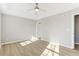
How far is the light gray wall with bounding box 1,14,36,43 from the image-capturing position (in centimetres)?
272

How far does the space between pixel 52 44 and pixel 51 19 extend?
1.07m

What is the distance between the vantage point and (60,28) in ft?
11.3

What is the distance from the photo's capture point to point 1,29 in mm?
2979

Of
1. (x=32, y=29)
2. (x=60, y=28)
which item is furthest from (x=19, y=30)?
(x=60, y=28)

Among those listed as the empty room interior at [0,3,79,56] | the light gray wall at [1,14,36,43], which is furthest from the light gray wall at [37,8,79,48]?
the light gray wall at [1,14,36,43]

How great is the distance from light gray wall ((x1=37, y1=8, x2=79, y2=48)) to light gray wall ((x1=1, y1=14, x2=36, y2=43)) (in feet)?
1.05

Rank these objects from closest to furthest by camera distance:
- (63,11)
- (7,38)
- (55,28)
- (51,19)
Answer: (7,38)
(63,11)
(51,19)
(55,28)

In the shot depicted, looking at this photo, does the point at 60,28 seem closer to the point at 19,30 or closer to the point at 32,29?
the point at 32,29

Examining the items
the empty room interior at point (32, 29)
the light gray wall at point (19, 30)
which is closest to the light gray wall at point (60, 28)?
the empty room interior at point (32, 29)

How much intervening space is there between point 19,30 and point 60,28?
172 cm

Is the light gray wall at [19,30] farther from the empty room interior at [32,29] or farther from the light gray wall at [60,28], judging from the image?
the light gray wall at [60,28]

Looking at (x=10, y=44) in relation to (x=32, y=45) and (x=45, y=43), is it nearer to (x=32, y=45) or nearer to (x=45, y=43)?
(x=32, y=45)

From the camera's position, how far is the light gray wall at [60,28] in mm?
3000

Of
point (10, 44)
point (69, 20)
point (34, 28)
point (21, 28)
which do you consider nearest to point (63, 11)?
point (69, 20)
